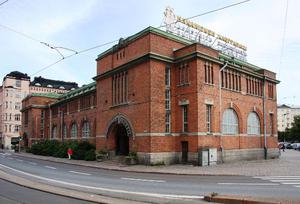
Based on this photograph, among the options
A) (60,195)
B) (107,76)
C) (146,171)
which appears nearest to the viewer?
(60,195)

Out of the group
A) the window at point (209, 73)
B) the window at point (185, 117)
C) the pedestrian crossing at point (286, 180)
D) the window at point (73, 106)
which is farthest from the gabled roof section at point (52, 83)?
the pedestrian crossing at point (286, 180)

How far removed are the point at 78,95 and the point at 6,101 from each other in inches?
2024

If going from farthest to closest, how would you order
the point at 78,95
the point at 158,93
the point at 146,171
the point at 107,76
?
1. the point at 78,95
2. the point at 107,76
3. the point at 158,93
4. the point at 146,171

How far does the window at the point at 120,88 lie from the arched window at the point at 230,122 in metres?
10.3

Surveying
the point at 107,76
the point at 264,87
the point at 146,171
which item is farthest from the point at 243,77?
the point at 146,171

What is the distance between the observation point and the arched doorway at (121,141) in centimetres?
3597

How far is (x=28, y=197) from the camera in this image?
1181 centimetres

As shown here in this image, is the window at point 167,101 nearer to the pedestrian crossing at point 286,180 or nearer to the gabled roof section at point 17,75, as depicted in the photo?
the pedestrian crossing at point 286,180

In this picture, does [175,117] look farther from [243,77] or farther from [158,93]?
[243,77]

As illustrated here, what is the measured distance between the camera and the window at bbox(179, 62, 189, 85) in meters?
31.0

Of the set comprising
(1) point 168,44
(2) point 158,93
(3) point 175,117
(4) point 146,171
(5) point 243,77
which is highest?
(1) point 168,44

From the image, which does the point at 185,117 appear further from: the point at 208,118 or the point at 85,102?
the point at 85,102

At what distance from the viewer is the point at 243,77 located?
37062 mm

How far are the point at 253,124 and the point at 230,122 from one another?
5.79 m
